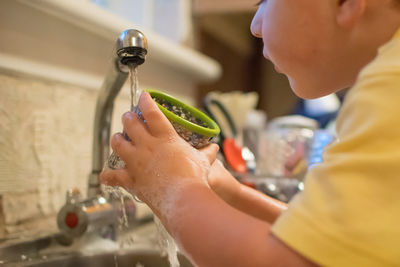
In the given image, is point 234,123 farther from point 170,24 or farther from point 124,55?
point 124,55

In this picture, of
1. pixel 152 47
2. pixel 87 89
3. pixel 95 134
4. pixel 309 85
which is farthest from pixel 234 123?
pixel 309 85

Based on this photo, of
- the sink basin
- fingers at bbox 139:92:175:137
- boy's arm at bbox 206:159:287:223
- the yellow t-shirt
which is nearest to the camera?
the yellow t-shirt

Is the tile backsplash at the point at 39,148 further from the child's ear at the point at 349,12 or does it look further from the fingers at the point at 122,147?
the child's ear at the point at 349,12

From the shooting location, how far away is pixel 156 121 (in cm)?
47

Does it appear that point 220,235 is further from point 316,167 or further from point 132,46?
point 132,46

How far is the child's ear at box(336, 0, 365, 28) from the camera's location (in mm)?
448

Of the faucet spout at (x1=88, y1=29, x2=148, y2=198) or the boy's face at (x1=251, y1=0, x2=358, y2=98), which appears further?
the faucet spout at (x1=88, y1=29, x2=148, y2=198)

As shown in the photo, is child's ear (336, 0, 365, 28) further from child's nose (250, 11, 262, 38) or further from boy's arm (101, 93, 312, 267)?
boy's arm (101, 93, 312, 267)

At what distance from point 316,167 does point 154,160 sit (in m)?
0.17

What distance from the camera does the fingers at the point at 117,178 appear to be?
488mm

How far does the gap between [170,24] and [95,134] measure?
833 millimetres

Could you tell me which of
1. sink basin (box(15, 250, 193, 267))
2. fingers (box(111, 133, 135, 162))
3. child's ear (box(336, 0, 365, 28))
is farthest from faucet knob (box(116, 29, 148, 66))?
sink basin (box(15, 250, 193, 267))

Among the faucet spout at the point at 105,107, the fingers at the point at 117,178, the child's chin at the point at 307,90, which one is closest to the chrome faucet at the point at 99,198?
the faucet spout at the point at 105,107

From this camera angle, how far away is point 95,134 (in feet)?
2.43
